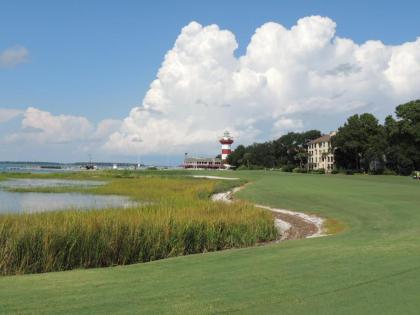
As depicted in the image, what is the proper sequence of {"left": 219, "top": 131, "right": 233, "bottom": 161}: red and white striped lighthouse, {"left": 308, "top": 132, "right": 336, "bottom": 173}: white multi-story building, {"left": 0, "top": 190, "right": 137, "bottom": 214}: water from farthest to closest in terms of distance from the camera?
{"left": 219, "top": 131, "right": 233, "bottom": 161}: red and white striped lighthouse < {"left": 308, "top": 132, "right": 336, "bottom": 173}: white multi-story building < {"left": 0, "top": 190, "right": 137, "bottom": 214}: water

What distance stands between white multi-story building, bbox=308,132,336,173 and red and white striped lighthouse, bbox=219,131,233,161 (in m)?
37.2

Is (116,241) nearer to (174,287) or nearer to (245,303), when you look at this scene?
(174,287)

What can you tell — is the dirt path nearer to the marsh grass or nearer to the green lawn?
the marsh grass

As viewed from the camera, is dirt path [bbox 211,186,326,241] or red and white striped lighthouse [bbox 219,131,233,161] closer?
dirt path [bbox 211,186,326,241]

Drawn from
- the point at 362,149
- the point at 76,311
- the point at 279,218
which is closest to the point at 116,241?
the point at 76,311

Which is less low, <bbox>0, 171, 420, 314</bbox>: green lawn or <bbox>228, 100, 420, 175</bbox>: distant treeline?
<bbox>228, 100, 420, 175</bbox>: distant treeline

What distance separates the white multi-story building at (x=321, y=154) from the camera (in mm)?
144000

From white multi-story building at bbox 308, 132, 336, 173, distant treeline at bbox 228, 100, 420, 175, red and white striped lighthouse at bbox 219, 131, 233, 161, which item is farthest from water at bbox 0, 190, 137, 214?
red and white striped lighthouse at bbox 219, 131, 233, 161

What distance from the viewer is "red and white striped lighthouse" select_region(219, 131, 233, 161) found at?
192375mm

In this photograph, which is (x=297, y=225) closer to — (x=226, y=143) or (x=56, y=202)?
(x=56, y=202)

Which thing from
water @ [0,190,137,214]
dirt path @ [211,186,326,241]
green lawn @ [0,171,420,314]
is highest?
green lawn @ [0,171,420,314]

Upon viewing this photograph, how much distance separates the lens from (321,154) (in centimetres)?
15138

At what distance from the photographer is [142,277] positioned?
9.74m

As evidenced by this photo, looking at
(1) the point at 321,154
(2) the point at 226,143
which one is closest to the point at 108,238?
(1) the point at 321,154
